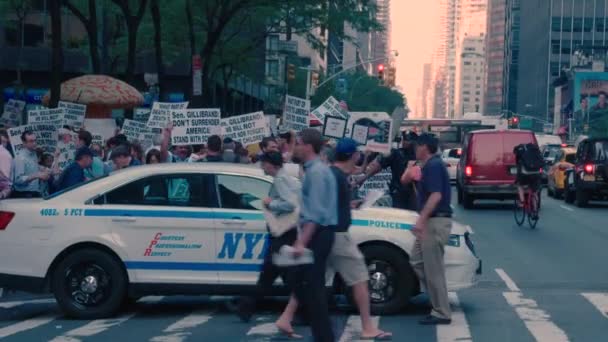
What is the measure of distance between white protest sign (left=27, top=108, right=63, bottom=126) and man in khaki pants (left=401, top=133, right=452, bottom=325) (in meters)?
9.25

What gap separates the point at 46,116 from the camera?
1895cm

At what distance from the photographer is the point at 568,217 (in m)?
27.3

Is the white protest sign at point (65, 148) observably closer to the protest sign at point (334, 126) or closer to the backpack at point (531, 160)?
the protest sign at point (334, 126)

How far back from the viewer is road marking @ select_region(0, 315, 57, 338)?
35.9 ft

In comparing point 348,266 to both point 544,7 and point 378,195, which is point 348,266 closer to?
point 378,195

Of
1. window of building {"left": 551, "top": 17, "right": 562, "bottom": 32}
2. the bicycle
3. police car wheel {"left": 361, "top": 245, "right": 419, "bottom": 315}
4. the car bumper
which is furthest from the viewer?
window of building {"left": 551, "top": 17, "right": 562, "bottom": 32}

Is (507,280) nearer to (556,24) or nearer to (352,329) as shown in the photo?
(352,329)

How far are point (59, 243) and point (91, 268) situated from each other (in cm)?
40

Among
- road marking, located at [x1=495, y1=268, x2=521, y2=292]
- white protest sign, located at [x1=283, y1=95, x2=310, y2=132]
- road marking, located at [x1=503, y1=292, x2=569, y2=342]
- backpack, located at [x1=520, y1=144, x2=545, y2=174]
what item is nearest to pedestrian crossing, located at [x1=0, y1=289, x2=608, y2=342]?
road marking, located at [x1=503, y1=292, x2=569, y2=342]

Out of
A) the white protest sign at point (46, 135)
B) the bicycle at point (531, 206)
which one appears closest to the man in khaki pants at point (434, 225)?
the white protest sign at point (46, 135)

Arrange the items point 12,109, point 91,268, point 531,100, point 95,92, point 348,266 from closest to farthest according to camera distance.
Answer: point 348,266
point 91,268
point 12,109
point 95,92
point 531,100

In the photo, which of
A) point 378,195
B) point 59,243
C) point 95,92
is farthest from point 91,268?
point 95,92

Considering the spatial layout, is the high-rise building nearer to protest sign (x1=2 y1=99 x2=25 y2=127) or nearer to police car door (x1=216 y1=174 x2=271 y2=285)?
protest sign (x1=2 y1=99 x2=25 y2=127)

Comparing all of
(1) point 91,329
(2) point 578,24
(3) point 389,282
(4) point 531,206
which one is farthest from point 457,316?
(2) point 578,24
